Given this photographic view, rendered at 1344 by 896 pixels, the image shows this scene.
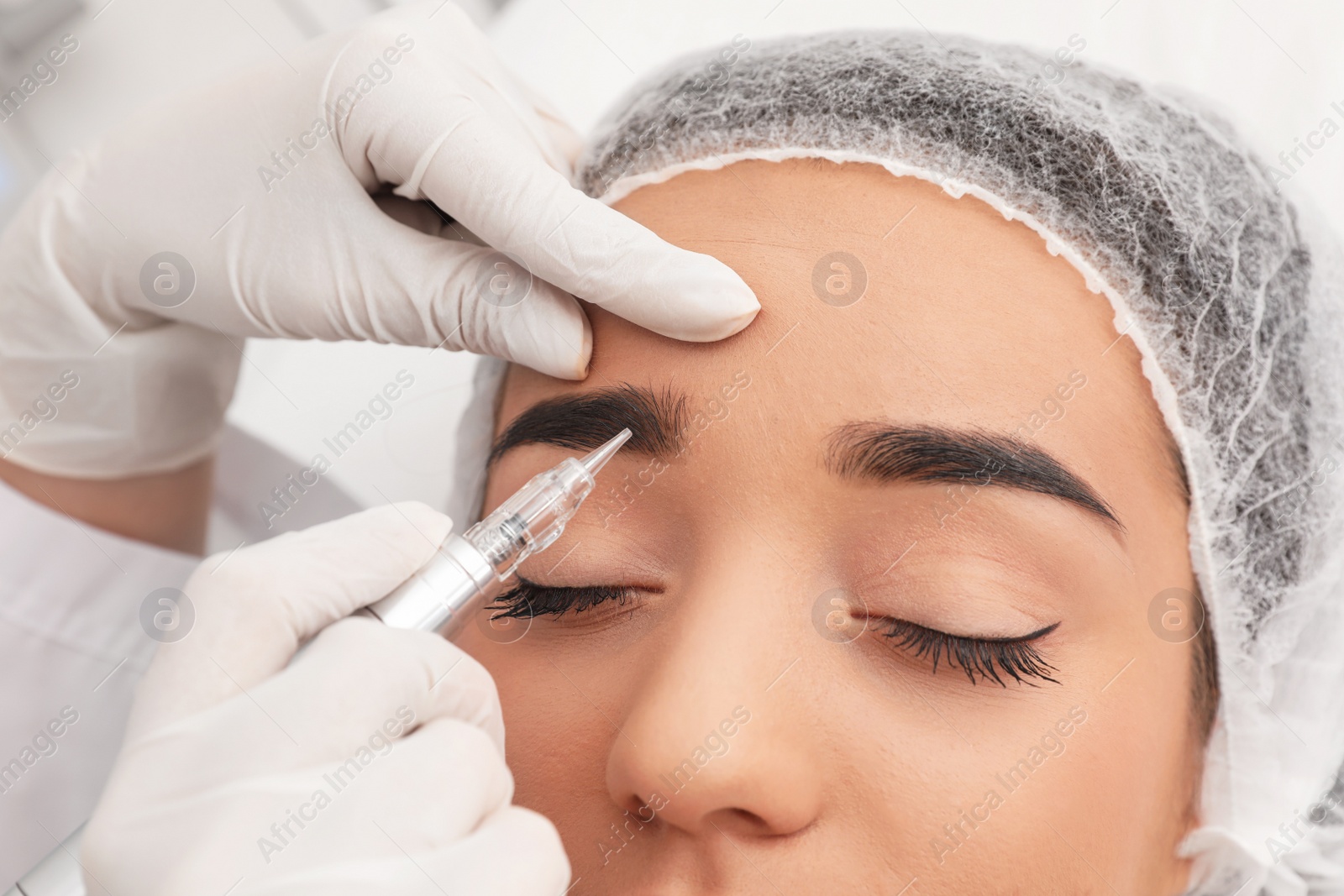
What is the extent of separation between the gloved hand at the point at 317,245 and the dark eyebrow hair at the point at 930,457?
19 centimetres

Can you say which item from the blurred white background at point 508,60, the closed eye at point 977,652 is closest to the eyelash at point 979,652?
the closed eye at point 977,652

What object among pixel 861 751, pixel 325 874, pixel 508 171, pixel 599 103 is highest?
pixel 599 103

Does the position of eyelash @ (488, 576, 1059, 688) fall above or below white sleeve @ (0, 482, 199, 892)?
above

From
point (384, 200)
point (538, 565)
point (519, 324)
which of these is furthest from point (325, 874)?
Answer: point (384, 200)

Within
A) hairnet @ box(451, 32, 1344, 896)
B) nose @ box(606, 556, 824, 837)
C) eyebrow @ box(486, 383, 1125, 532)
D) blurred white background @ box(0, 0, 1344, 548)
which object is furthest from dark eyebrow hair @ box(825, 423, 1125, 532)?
blurred white background @ box(0, 0, 1344, 548)

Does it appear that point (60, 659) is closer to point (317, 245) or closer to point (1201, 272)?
point (317, 245)

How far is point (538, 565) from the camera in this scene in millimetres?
1058

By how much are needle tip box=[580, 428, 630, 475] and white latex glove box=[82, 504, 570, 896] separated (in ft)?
0.78

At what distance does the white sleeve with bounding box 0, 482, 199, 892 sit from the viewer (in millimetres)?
1506

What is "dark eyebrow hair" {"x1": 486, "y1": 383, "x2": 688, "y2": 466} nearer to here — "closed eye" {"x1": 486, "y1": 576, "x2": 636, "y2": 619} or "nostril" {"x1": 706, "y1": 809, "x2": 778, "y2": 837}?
"closed eye" {"x1": 486, "y1": 576, "x2": 636, "y2": 619}

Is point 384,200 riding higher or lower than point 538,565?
higher

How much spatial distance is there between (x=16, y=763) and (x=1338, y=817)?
6.85 feet

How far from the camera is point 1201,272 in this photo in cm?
110

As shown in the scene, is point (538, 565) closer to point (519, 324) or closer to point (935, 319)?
point (519, 324)
